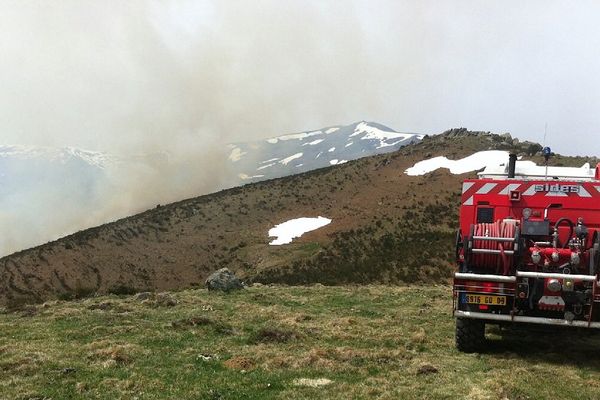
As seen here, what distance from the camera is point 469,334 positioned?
33.8ft

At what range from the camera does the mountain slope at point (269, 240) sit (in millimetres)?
38562

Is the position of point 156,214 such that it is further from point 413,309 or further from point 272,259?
point 413,309

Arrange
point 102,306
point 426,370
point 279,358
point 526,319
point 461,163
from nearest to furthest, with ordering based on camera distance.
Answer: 1. point 426,370
2. point 526,319
3. point 279,358
4. point 102,306
5. point 461,163

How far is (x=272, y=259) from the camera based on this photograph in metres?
43.2

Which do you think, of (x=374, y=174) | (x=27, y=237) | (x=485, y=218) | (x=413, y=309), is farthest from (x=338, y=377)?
(x=27, y=237)

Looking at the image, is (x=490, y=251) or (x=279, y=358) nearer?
(x=490, y=251)

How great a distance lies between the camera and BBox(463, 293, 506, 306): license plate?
9273 millimetres

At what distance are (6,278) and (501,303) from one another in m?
39.5

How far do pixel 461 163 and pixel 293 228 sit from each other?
25.7 meters

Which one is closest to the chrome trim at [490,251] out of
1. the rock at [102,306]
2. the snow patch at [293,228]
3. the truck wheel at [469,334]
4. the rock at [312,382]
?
the truck wheel at [469,334]

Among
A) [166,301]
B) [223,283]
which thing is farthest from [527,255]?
[223,283]

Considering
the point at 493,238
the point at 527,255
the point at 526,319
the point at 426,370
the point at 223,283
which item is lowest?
the point at 223,283

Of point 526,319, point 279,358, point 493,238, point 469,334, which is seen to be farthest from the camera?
point 469,334

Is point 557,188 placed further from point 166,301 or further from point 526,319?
point 166,301
